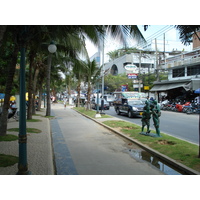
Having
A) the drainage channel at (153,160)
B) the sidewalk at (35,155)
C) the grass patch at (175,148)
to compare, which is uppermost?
the grass patch at (175,148)

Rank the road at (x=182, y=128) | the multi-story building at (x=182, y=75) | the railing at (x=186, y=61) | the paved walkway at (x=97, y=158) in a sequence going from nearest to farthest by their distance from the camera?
the paved walkway at (x=97, y=158)
the road at (x=182, y=128)
the multi-story building at (x=182, y=75)
the railing at (x=186, y=61)

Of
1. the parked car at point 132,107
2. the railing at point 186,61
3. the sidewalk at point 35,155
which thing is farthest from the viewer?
the railing at point 186,61

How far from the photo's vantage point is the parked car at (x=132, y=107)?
17781 millimetres

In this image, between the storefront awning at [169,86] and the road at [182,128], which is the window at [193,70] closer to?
the storefront awning at [169,86]

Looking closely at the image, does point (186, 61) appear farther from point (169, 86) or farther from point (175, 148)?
point (175, 148)

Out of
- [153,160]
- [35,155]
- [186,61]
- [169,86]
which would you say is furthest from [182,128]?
[186,61]

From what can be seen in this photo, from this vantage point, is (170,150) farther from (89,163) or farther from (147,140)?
(89,163)

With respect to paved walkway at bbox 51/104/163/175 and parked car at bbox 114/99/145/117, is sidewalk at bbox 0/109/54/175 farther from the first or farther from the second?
parked car at bbox 114/99/145/117

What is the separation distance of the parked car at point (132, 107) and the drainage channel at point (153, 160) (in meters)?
9.45

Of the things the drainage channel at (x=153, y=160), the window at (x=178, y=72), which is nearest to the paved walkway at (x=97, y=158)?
the drainage channel at (x=153, y=160)

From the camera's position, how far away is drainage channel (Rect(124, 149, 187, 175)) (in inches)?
224

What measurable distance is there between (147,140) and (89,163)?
343 cm

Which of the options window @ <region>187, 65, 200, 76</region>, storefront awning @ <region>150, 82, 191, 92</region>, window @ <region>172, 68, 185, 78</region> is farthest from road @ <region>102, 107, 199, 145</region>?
window @ <region>172, 68, 185, 78</region>

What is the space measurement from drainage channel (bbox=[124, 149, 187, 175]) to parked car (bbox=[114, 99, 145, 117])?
945cm
